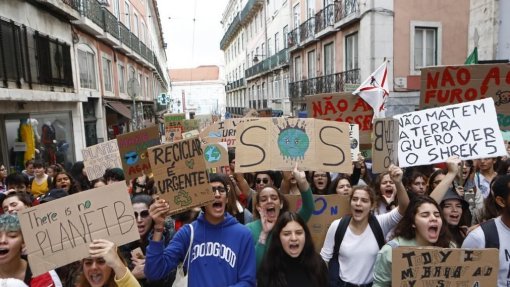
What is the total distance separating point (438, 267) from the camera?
2.38 meters

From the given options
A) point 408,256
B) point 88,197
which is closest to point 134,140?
point 88,197

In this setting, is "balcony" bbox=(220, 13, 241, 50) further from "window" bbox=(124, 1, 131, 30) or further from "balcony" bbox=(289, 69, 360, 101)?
"balcony" bbox=(289, 69, 360, 101)

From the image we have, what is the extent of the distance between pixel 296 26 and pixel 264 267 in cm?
2098

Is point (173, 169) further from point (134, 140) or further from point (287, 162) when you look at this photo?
point (134, 140)

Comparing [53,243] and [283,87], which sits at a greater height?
[283,87]

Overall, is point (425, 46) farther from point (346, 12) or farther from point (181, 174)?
point (181, 174)

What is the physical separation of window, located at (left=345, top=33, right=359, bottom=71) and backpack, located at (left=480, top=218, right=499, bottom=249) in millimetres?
12646

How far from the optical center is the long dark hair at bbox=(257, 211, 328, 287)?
274 centimetres

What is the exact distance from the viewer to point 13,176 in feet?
17.7

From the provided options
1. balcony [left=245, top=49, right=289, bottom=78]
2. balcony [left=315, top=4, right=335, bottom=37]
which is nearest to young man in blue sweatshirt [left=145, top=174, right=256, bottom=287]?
balcony [left=315, top=4, right=335, bottom=37]

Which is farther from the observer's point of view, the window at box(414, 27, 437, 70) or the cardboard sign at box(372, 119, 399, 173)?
the window at box(414, 27, 437, 70)

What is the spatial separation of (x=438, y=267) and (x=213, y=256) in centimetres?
138

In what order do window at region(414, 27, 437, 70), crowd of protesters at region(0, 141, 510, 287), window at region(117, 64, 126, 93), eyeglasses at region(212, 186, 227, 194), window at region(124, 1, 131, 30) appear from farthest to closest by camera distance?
window at region(124, 1, 131, 30) < window at region(117, 64, 126, 93) < window at region(414, 27, 437, 70) < eyeglasses at region(212, 186, 227, 194) < crowd of protesters at region(0, 141, 510, 287)

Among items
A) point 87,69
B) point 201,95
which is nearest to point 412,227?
point 87,69
